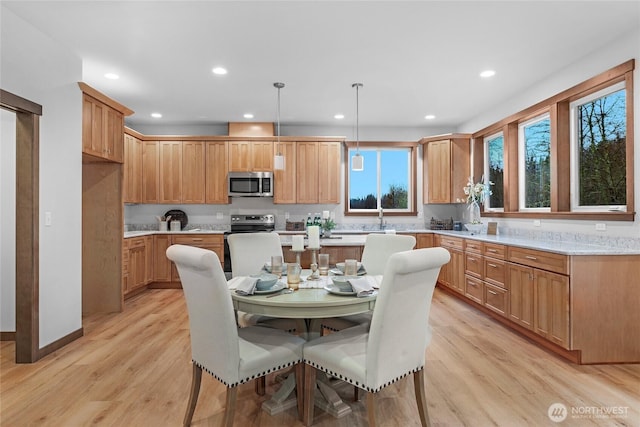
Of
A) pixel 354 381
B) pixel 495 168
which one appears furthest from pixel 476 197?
pixel 354 381

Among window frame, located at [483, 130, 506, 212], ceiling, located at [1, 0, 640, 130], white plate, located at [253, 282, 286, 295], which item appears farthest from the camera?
window frame, located at [483, 130, 506, 212]

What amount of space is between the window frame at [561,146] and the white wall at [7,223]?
5298mm

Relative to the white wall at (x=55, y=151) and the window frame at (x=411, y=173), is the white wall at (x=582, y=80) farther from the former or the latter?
the white wall at (x=55, y=151)

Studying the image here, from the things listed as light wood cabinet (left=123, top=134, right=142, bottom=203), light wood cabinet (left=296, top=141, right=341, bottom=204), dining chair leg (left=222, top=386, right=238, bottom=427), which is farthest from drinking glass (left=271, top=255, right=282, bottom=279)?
light wood cabinet (left=123, top=134, right=142, bottom=203)

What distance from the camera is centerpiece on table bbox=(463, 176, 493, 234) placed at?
497 cm

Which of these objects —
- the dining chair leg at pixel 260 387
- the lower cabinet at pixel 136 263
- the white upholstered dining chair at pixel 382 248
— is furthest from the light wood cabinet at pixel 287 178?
the dining chair leg at pixel 260 387

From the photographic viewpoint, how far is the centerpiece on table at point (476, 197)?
4.97 metres

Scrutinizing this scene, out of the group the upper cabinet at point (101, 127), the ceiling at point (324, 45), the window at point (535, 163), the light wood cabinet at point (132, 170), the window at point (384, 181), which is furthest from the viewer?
the window at point (384, 181)

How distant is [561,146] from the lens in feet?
11.9

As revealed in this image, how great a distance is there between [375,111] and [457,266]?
98.9 inches

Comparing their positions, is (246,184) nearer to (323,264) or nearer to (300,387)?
(323,264)

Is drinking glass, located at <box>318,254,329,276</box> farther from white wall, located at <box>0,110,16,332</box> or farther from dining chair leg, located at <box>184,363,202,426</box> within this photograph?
white wall, located at <box>0,110,16,332</box>

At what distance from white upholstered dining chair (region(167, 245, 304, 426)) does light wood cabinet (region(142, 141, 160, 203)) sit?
14.0 ft

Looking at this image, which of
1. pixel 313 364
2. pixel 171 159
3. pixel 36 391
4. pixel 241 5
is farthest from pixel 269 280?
pixel 171 159
